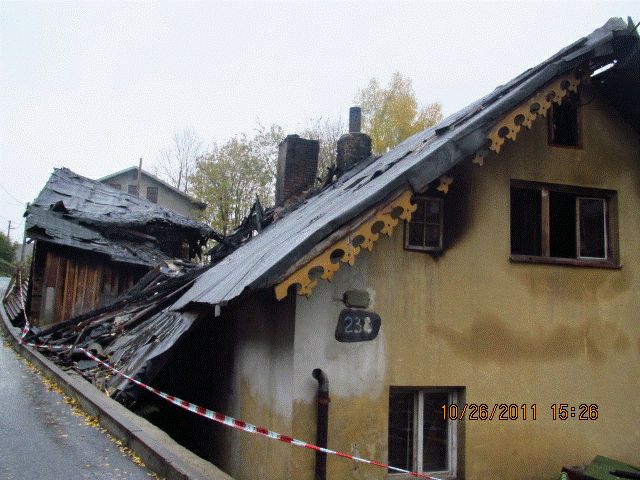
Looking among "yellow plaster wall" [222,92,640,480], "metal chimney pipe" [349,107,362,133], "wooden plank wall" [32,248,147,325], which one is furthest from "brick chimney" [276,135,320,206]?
"yellow plaster wall" [222,92,640,480]

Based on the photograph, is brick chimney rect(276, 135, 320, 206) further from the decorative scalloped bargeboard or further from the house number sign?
the decorative scalloped bargeboard

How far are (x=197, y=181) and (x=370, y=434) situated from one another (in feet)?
114

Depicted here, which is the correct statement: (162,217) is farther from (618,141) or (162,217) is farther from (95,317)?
(618,141)

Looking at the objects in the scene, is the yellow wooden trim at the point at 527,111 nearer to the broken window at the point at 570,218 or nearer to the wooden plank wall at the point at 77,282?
the broken window at the point at 570,218

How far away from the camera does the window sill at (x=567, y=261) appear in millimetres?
8117

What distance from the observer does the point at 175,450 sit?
6223mm

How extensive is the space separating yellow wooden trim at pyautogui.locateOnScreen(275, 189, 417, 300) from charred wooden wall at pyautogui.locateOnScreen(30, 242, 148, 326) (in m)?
13.1

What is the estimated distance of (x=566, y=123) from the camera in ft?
29.9

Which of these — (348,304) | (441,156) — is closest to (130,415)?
(348,304)

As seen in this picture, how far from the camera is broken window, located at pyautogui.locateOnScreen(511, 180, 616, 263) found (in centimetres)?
858

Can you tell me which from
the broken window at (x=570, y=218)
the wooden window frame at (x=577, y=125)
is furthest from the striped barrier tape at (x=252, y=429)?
the wooden window frame at (x=577, y=125)

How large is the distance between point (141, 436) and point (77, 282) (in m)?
12.3

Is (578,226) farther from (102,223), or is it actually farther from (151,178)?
(151,178)

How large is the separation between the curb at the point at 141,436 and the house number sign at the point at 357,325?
87.9 inches
